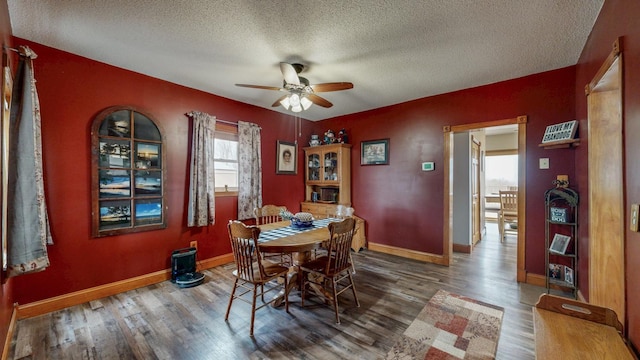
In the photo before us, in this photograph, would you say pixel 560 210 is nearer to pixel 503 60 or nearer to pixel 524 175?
pixel 524 175

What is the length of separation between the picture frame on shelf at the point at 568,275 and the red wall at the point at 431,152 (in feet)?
0.90

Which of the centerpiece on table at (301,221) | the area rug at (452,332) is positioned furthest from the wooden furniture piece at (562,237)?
the centerpiece on table at (301,221)

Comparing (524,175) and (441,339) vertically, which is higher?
(524,175)

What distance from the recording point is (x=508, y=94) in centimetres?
314

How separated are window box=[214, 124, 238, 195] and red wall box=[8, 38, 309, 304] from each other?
451 millimetres

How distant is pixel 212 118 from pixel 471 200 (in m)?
4.47

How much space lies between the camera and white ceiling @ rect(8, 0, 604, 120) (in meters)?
1.83

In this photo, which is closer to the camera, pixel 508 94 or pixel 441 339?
pixel 441 339

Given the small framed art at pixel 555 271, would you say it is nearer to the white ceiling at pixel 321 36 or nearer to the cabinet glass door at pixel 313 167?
the white ceiling at pixel 321 36

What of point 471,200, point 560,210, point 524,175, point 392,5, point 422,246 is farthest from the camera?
point 471,200

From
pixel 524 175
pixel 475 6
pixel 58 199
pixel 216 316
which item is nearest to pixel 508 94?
pixel 524 175

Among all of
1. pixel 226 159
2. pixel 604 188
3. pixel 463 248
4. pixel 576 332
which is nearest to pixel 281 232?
pixel 226 159

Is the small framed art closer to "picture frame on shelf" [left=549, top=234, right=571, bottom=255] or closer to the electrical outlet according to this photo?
"picture frame on shelf" [left=549, top=234, right=571, bottom=255]

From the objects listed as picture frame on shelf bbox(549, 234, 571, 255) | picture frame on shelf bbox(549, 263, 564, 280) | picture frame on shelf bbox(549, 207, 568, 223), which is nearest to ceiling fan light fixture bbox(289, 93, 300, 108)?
picture frame on shelf bbox(549, 207, 568, 223)
